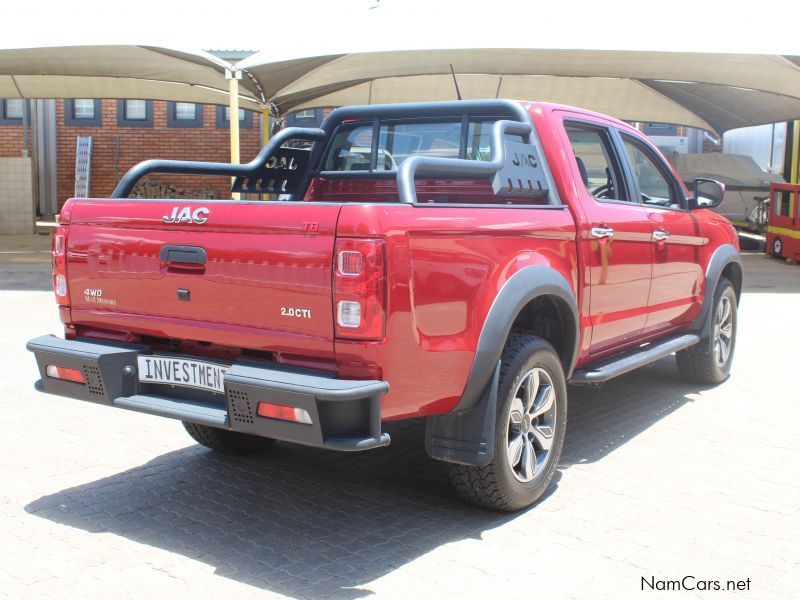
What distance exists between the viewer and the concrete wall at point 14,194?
21.0m

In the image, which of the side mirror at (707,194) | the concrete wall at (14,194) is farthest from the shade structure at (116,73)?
the side mirror at (707,194)

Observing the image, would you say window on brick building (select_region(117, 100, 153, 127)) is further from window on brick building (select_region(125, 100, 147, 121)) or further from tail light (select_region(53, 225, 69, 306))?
tail light (select_region(53, 225, 69, 306))

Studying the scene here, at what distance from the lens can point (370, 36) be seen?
534 inches

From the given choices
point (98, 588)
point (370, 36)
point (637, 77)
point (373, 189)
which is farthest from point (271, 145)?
point (637, 77)

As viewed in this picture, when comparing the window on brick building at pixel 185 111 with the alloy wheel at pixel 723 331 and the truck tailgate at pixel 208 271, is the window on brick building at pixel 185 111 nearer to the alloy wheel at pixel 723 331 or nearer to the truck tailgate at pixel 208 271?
the alloy wheel at pixel 723 331

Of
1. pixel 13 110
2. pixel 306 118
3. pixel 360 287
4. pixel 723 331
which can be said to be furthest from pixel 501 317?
pixel 13 110

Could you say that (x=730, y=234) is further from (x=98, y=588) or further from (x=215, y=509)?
(x=98, y=588)

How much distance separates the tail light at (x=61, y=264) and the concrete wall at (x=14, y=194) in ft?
59.5

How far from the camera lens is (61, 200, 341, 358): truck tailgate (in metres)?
3.42

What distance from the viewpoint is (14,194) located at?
21.0m

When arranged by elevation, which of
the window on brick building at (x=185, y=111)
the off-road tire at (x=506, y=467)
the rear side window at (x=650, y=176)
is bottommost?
the off-road tire at (x=506, y=467)

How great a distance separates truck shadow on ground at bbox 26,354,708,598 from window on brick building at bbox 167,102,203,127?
18426 mm

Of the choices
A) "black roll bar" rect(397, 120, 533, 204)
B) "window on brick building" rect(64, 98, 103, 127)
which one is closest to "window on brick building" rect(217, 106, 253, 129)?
"window on brick building" rect(64, 98, 103, 127)

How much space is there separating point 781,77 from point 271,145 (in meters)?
12.0
